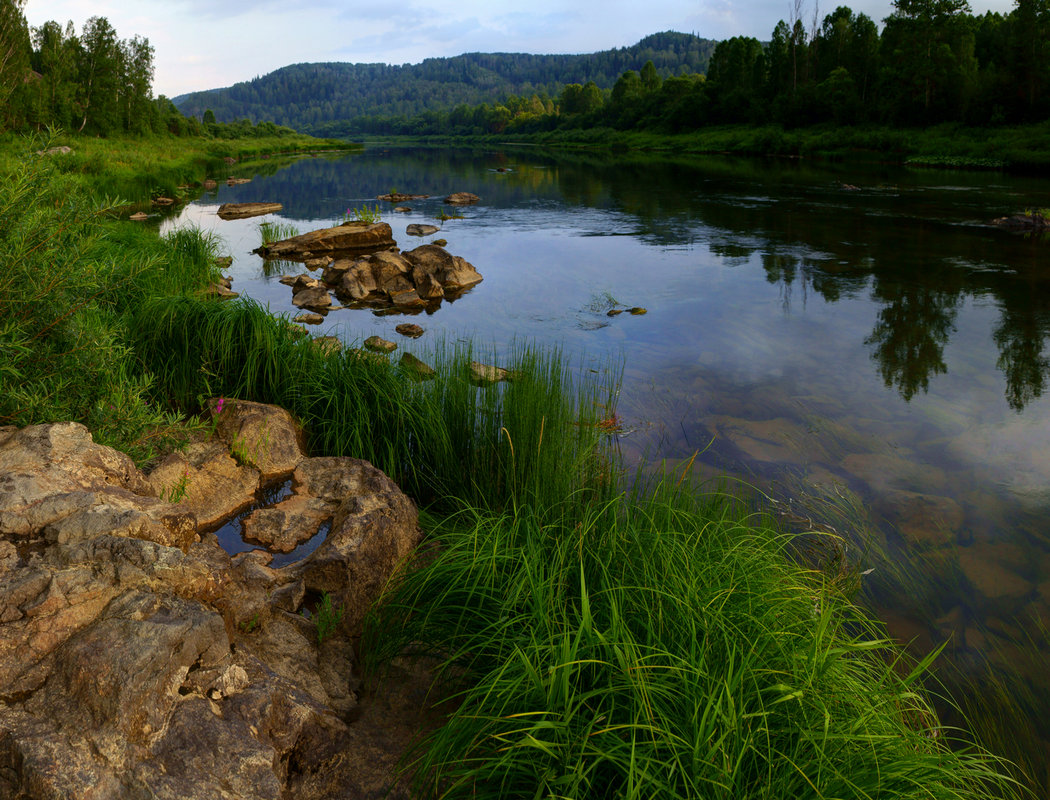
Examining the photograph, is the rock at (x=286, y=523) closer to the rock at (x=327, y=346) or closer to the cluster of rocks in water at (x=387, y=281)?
the rock at (x=327, y=346)

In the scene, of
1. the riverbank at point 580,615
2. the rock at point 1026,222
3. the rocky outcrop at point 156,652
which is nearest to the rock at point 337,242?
the riverbank at point 580,615

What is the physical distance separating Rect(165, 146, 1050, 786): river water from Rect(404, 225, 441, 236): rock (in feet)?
1.74

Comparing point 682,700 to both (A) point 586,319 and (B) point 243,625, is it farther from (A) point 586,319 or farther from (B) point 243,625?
(A) point 586,319

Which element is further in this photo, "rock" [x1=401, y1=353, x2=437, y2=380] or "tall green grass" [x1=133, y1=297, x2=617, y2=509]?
"rock" [x1=401, y1=353, x2=437, y2=380]

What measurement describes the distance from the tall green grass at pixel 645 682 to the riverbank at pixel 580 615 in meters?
0.01

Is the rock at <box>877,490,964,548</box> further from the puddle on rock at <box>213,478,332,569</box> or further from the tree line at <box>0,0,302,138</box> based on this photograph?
the tree line at <box>0,0,302,138</box>

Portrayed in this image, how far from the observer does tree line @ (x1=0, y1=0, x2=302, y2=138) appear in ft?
108

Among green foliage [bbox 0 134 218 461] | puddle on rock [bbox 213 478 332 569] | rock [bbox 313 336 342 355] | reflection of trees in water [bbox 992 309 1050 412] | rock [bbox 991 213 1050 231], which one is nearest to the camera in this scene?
green foliage [bbox 0 134 218 461]

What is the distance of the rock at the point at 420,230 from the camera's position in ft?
65.6

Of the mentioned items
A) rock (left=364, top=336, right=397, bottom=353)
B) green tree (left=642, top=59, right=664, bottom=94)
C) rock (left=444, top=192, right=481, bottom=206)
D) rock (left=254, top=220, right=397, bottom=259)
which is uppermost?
green tree (left=642, top=59, right=664, bottom=94)

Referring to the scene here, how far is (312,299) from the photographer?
12.6 metres

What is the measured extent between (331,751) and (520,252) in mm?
16054

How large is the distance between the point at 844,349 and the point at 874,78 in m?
56.8

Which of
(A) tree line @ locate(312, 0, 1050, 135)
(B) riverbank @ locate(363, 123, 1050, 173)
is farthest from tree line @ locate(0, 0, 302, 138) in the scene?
(A) tree line @ locate(312, 0, 1050, 135)
